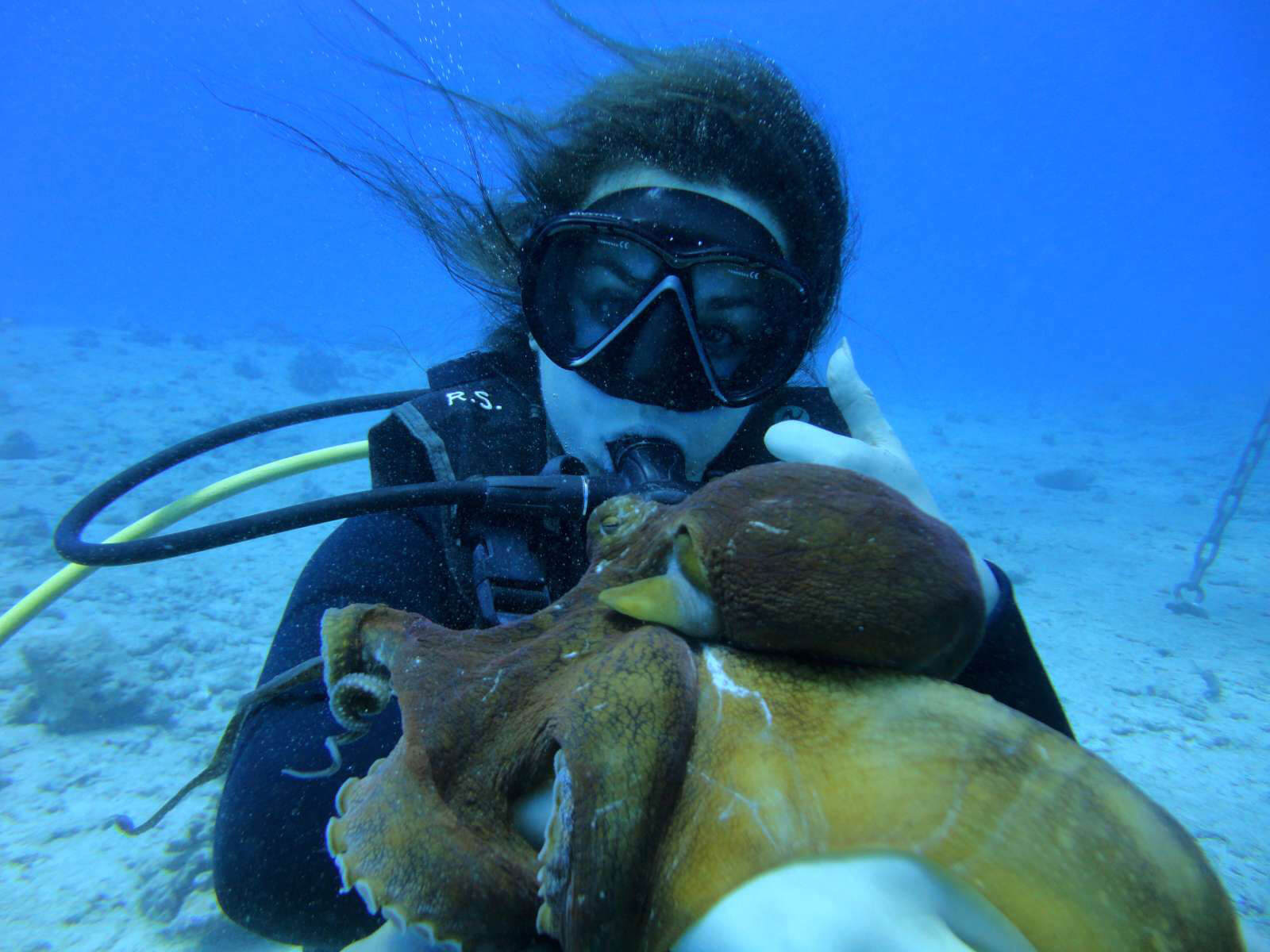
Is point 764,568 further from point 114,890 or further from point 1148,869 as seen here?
point 114,890

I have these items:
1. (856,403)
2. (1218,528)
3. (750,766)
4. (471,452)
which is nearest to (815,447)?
(856,403)

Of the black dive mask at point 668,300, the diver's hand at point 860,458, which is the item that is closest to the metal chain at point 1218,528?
the black dive mask at point 668,300

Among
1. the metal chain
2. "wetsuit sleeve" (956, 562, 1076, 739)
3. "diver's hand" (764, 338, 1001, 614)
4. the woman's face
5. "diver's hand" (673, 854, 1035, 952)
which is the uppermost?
the woman's face

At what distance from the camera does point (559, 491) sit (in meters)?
1.96

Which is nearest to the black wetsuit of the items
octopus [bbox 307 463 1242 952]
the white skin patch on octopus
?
octopus [bbox 307 463 1242 952]

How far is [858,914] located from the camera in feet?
2.23

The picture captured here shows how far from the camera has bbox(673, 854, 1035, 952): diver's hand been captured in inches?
26.3

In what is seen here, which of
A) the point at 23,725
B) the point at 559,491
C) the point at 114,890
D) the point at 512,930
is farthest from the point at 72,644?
the point at 512,930

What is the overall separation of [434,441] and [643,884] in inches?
74.7

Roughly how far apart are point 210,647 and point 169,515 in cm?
809

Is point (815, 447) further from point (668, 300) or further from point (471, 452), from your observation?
point (471, 452)

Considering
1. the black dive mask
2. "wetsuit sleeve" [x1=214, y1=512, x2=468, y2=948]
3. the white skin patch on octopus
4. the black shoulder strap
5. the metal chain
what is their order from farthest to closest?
the metal chain → the black dive mask → the black shoulder strap → "wetsuit sleeve" [x1=214, y1=512, x2=468, y2=948] → the white skin patch on octopus

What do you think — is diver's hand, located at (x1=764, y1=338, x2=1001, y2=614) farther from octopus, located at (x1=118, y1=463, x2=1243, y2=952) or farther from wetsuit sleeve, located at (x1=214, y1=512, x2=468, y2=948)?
wetsuit sleeve, located at (x1=214, y1=512, x2=468, y2=948)

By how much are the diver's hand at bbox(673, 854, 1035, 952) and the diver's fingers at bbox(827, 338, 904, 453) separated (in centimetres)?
164
